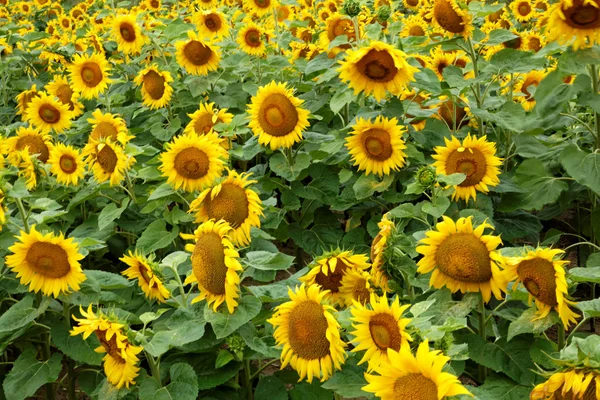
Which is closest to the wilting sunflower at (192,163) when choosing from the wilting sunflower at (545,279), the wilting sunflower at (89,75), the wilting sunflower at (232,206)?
the wilting sunflower at (232,206)

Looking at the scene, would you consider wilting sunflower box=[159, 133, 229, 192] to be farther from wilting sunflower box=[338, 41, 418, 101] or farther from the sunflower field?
wilting sunflower box=[338, 41, 418, 101]

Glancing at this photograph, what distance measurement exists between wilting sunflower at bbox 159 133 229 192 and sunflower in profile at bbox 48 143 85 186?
700 mm

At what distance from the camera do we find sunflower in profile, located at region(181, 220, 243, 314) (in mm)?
2127

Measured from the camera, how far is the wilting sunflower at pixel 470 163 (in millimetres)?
2906

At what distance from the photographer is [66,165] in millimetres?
3330

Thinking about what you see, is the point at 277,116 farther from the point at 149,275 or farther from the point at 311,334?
the point at 311,334

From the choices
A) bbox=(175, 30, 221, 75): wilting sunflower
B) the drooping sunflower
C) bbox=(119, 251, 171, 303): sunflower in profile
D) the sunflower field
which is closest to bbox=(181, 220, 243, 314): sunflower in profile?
the sunflower field

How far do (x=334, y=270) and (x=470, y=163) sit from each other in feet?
3.17

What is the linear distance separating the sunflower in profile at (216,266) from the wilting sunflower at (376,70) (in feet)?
3.59

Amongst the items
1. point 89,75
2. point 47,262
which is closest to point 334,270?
point 47,262

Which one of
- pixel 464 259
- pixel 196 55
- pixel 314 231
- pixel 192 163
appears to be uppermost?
pixel 464 259

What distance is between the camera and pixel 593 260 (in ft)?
8.85

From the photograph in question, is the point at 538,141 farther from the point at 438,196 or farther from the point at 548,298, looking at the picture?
the point at 548,298

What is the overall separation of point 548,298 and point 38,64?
545cm
